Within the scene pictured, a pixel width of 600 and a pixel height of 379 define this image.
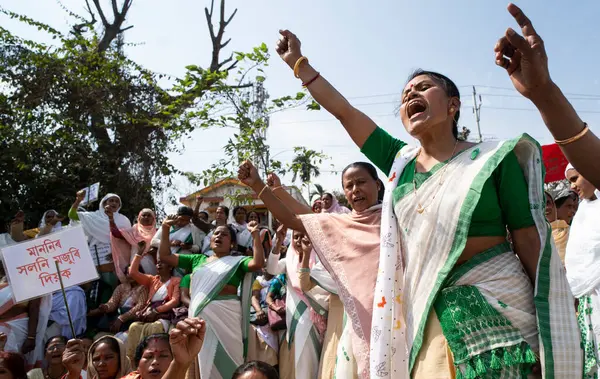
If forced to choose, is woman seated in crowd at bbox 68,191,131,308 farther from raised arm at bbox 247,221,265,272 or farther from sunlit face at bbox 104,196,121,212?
raised arm at bbox 247,221,265,272

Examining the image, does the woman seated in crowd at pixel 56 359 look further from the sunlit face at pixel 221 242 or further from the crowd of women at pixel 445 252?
the sunlit face at pixel 221 242

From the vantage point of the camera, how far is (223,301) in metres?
5.47

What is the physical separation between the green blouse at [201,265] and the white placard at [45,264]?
107 cm

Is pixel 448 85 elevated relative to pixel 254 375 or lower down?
elevated

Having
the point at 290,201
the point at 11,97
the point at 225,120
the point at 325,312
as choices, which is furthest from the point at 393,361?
the point at 11,97

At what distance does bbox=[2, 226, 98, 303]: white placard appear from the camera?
4957 millimetres

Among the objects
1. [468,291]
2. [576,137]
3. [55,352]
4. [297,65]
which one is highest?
[297,65]

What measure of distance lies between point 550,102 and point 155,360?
113 inches

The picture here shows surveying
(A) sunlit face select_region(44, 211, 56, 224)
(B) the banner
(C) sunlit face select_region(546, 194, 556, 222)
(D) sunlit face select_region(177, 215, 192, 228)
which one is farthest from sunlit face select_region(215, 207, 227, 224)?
(B) the banner

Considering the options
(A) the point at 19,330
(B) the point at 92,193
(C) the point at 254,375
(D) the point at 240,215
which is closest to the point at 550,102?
(C) the point at 254,375

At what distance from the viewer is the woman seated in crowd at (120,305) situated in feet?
20.4

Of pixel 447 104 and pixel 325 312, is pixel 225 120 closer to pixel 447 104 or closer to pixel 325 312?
pixel 325 312

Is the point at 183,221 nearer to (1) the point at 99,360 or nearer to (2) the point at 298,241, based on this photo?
(2) the point at 298,241

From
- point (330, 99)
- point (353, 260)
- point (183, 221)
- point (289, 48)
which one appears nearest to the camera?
point (330, 99)
